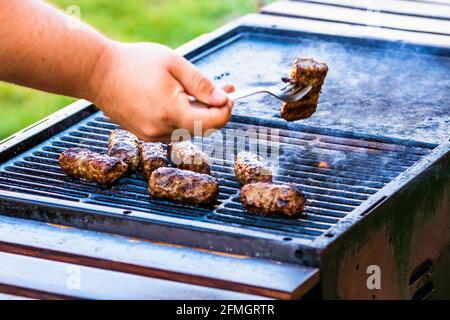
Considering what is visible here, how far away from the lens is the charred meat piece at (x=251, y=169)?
3832 millimetres

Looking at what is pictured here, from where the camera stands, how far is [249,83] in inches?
199

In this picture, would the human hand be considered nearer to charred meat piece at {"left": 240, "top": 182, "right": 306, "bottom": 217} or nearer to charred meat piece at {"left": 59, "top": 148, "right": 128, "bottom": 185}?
charred meat piece at {"left": 240, "top": 182, "right": 306, "bottom": 217}

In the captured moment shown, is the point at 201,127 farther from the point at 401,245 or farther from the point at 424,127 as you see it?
the point at 424,127

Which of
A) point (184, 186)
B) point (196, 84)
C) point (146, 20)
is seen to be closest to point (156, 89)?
point (196, 84)

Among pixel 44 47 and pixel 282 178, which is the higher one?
pixel 44 47

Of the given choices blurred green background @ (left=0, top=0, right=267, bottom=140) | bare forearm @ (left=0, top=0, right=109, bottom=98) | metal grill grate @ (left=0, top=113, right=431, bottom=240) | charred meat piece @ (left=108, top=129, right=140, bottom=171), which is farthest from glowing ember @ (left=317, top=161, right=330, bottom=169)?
blurred green background @ (left=0, top=0, right=267, bottom=140)

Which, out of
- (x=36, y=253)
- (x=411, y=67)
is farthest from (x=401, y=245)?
(x=411, y=67)

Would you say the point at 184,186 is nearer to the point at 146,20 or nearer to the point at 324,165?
the point at 324,165

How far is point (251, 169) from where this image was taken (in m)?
3.85

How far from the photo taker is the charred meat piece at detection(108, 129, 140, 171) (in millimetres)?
4066

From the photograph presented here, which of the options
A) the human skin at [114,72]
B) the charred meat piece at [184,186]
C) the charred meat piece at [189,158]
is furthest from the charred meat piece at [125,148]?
the human skin at [114,72]

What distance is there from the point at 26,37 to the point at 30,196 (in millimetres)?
709

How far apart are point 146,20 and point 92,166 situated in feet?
17.5

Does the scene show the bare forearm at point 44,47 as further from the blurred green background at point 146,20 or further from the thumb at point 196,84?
the blurred green background at point 146,20
